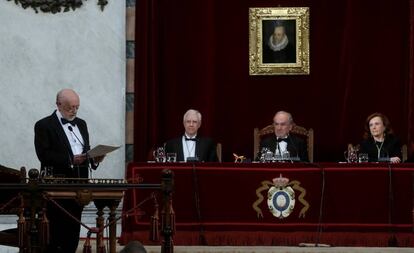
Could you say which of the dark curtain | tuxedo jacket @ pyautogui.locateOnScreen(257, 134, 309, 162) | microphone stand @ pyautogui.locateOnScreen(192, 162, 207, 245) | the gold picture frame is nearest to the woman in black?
tuxedo jacket @ pyautogui.locateOnScreen(257, 134, 309, 162)

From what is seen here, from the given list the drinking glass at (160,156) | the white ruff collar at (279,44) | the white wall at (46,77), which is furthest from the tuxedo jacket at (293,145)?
the white wall at (46,77)

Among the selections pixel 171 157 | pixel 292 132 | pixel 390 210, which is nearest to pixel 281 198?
pixel 390 210

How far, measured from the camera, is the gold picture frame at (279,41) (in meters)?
11.2

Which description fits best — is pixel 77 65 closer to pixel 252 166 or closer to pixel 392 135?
pixel 252 166

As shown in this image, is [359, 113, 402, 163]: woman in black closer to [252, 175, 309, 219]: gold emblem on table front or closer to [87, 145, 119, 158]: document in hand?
[252, 175, 309, 219]: gold emblem on table front

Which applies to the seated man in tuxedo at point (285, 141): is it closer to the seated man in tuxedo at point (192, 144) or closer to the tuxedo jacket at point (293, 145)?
the tuxedo jacket at point (293, 145)

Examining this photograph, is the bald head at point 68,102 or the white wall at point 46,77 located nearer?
the bald head at point 68,102

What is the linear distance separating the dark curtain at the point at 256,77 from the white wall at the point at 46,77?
1.41ft

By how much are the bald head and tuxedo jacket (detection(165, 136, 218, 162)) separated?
2120 mm

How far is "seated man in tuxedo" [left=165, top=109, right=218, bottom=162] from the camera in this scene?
33.4 feet

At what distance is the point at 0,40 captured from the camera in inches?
440

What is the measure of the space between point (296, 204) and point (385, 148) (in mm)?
1282

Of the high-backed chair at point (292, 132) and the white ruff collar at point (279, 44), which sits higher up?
the white ruff collar at point (279, 44)

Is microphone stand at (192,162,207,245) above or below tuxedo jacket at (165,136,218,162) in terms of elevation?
below
